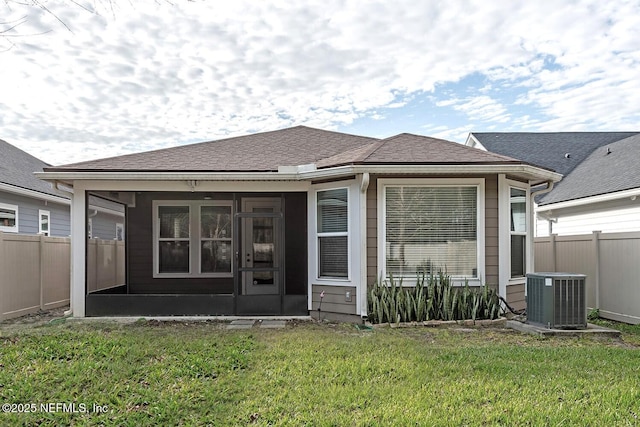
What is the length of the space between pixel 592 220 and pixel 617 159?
2.41m

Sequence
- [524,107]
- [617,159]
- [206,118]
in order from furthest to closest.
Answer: [524,107] < [206,118] < [617,159]

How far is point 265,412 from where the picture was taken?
4031 mm

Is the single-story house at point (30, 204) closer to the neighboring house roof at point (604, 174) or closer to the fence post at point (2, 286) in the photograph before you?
the fence post at point (2, 286)

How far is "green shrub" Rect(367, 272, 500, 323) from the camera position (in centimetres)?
791

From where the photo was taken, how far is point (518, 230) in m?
8.74

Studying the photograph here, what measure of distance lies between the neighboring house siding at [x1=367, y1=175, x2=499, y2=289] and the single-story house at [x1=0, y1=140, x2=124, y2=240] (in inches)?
247

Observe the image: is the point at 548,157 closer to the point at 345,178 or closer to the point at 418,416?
the point at 345,178

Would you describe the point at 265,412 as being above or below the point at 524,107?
below

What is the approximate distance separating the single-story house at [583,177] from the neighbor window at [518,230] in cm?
347

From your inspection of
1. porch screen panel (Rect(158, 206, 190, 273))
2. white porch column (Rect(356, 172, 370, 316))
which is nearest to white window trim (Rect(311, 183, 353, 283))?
white porch column (Rect(356, 172, 370, 316))

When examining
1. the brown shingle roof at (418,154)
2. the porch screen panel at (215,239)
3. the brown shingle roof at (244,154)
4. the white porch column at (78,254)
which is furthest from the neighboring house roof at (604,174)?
the white porch column at (78,254)

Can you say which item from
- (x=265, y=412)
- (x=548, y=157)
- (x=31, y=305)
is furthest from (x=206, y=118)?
(x=265, y=412)

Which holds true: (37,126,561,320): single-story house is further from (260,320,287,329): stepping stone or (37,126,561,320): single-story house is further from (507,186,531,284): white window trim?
(260,320,287,329): stepping stone

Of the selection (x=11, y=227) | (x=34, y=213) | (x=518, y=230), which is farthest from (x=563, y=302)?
(x=34, y=213)
